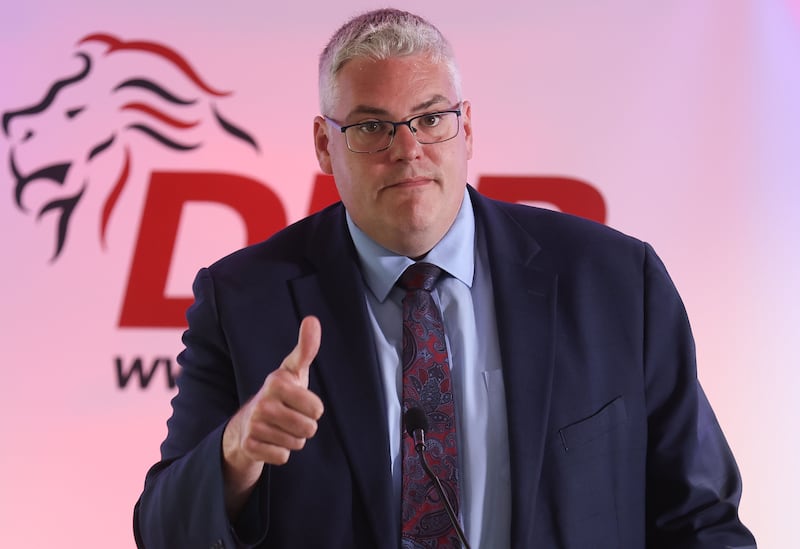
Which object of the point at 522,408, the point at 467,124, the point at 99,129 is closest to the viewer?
the point at 522,408

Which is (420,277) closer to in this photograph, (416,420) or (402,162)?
(402,162)

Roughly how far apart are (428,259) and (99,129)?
6.44 feet

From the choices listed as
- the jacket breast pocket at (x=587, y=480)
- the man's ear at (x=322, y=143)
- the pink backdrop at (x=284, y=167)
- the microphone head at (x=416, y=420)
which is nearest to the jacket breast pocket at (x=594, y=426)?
the jacket breast pocket at (x=587, y=480)

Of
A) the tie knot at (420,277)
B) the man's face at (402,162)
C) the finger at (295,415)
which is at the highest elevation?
the man's face at (402,162)

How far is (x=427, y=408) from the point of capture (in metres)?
1.75

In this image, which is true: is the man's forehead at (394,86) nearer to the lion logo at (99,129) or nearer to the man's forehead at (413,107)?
the man's forehead at (413,107)

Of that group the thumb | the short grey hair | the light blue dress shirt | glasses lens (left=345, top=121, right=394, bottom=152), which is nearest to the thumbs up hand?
the thumb

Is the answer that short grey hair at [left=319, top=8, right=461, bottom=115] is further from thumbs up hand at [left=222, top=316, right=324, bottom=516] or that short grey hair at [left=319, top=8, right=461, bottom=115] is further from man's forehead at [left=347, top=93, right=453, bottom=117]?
thumbs up hand at [left=222, top=316, right=324, bottom=516]

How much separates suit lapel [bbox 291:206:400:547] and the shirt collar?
30mm

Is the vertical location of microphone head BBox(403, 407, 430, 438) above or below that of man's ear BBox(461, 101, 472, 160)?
below

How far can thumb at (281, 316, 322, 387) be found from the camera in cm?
146

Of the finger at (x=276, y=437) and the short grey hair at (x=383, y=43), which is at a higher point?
the short grey hair at (x=383, y=43)

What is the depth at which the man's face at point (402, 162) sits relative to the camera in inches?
72.5

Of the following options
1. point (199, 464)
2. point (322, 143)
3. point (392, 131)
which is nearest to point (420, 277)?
point (392, 131)
